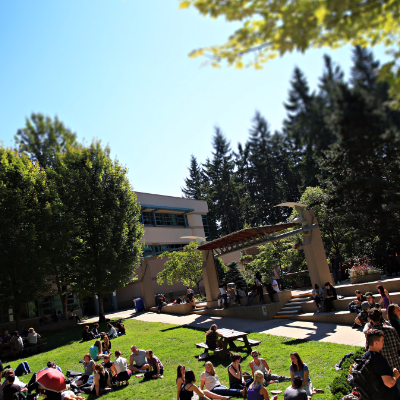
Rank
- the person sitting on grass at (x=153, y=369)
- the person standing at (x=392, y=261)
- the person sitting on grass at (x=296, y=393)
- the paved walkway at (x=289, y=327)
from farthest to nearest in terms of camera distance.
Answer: the person standing at (x=392, y=261)
the paved walkway at (x=289, y=327)
the person sitting on grass at (x=153, y=369)
the person sitting on grass at (x=296, y=393)

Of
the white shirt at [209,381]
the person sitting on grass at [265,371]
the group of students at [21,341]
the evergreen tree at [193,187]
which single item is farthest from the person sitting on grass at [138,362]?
the evergreen tree at [193,187]

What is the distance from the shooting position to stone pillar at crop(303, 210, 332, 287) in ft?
52.5

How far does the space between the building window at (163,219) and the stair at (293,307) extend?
24.1 m

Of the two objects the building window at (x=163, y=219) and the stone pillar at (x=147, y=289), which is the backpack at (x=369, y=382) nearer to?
the stone pillar at (x=147, y=289)

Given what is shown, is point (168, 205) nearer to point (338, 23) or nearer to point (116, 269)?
point (116, 269)

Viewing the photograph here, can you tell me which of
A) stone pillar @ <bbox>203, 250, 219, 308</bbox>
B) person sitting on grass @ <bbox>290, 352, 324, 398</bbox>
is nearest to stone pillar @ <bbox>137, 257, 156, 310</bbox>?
A: stone pillar @ <bbox>203, 250, 219, 308</bbox>

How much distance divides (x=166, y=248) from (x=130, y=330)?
2222 cm

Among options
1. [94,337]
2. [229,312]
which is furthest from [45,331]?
[229,312]

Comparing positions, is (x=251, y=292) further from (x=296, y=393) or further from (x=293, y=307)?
(x=296, y=393)

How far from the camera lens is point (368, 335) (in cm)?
480

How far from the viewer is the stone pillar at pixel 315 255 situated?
1602cm

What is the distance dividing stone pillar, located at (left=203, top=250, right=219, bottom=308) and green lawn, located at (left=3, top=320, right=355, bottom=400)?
3.51m

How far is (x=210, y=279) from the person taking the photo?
21875 mm

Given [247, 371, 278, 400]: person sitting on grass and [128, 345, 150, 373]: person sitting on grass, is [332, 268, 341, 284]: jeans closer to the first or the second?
[128, 345, 150, 373]: person sitting on grass
